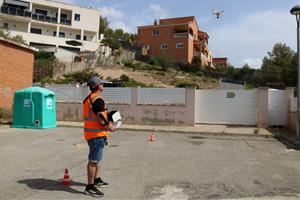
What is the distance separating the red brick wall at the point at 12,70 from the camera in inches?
673

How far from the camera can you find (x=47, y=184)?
6.09 meters

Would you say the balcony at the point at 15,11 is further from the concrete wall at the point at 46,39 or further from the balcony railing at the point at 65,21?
the balcony railing at the point at 65,21

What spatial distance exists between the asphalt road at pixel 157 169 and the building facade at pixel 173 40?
5320 cm

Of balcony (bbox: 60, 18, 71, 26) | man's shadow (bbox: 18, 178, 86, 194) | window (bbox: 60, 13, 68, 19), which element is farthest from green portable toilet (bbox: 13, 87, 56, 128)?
window (bbox: 60, 13, 68, 19)

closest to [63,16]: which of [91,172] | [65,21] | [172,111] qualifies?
[65,21]

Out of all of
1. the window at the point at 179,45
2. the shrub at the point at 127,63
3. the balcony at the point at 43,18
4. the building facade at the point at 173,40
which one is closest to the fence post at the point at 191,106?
the shrub at the point at 127,63

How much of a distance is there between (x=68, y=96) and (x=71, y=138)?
7.41 m

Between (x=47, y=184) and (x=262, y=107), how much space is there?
42.2 feet

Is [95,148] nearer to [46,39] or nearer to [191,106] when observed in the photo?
[191,106]

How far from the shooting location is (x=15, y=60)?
18.0 m

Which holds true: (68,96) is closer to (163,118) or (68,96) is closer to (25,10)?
(163,118)

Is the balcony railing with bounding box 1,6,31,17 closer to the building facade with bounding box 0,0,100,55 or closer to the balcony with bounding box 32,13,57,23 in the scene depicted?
the building facade with bounding box 0,0,100,55

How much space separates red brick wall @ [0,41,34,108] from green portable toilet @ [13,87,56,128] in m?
2.69

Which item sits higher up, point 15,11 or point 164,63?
point 15,11
